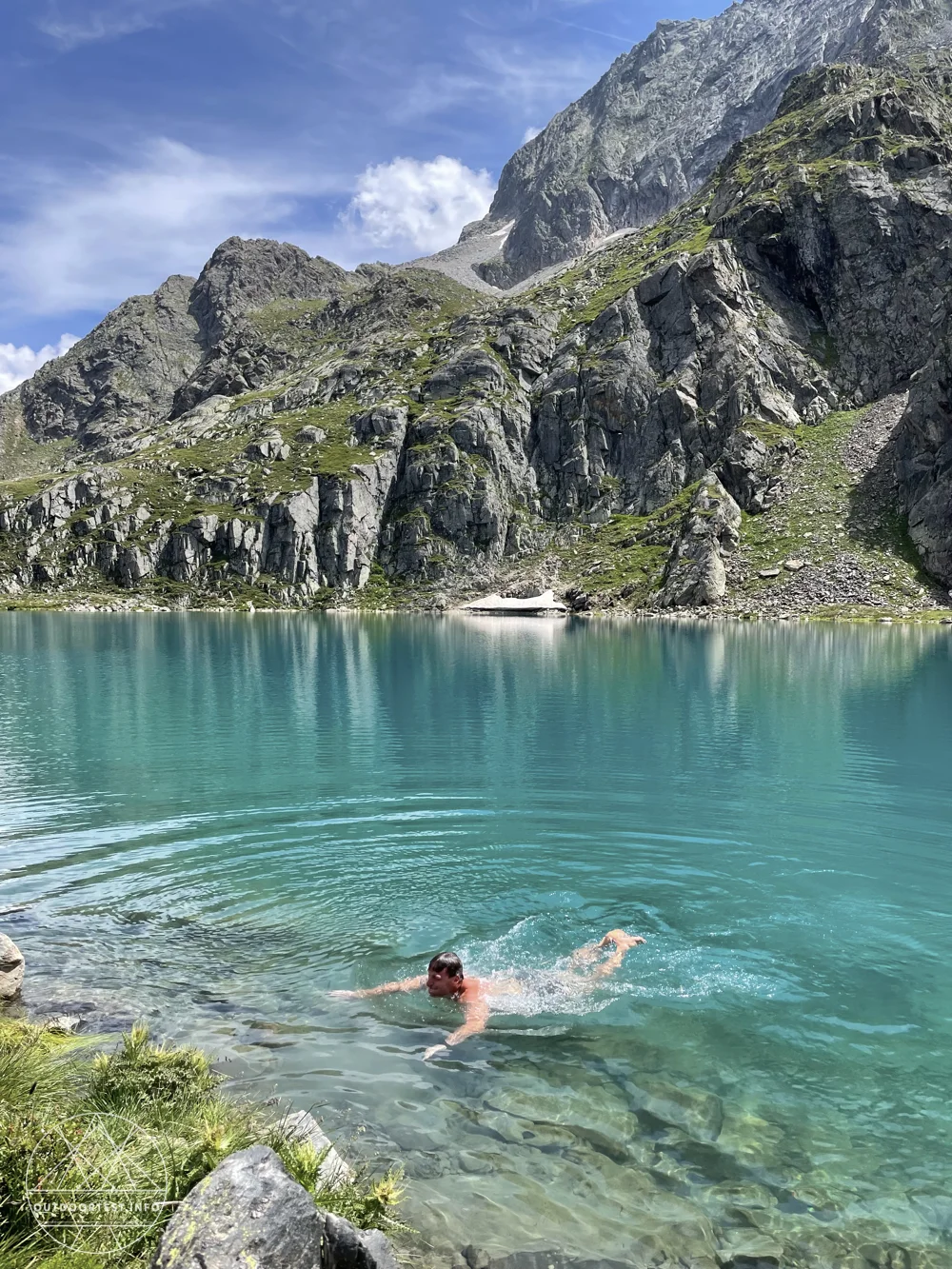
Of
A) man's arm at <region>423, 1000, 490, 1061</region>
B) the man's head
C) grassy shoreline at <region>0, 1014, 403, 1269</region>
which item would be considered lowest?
man's arm at <region>423, 1000, 490, 1061</region>

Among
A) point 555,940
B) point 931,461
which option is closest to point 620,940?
point 555,940

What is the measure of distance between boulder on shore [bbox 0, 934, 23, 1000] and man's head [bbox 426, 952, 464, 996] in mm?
7283

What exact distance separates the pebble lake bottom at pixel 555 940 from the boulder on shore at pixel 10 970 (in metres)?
0.50

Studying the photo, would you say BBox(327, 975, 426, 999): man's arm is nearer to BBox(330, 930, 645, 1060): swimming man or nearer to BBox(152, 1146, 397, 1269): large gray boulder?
BBox(330, 930, 645, 1060): swimming man

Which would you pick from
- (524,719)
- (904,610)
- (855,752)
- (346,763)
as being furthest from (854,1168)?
(904,610)

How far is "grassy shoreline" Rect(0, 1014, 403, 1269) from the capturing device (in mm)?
5816

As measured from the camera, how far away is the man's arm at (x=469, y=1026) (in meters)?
13.0

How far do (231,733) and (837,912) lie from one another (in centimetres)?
3232

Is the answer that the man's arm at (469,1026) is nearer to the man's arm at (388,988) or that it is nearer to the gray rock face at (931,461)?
the man's arm at (388,988)

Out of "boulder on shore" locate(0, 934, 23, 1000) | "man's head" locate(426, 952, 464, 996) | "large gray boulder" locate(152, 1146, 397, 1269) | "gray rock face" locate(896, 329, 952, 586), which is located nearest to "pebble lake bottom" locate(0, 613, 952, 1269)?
"boulder on shore" locate(0, 934, 23, 1000)

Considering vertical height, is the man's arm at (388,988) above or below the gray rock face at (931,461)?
below

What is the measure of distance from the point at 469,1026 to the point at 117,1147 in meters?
7.77

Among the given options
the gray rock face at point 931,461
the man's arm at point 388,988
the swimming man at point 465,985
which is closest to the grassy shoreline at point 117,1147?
the man's arm at point 388,988

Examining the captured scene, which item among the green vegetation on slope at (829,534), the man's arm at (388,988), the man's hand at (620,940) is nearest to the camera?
the man's arm at (388,988)
